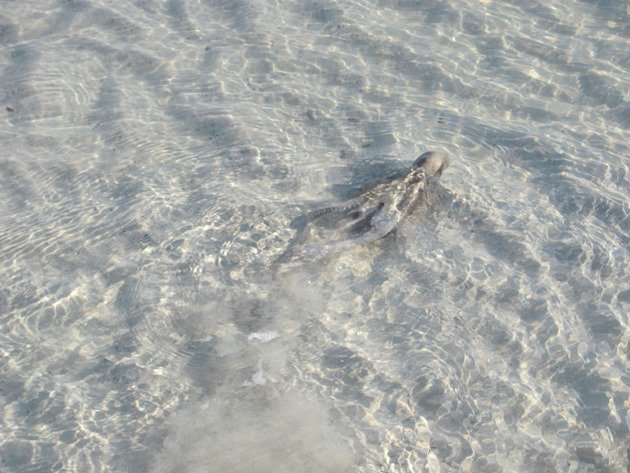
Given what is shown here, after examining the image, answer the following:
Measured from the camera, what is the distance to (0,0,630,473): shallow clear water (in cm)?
441

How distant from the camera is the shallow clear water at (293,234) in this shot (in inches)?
174

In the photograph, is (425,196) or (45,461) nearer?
(45,461)

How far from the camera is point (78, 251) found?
Answer: 18.4 ft

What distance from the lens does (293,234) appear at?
5.75 metres

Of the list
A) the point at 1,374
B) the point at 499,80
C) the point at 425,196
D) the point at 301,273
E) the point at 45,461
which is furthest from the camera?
the point at 499,80

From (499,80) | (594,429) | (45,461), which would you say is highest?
(499,80)

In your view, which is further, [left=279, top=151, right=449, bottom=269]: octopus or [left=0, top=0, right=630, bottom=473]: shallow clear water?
[left=279, top=151, right=449, bottom=269]: octopus

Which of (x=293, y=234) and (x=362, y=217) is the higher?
(x=362, y=217)

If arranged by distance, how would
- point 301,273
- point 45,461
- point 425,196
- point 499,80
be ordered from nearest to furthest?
point 45,461 < point 301,273 < point 425,196 < point 499,80

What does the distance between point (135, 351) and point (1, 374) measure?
3.15 feet

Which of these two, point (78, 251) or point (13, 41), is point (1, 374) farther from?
point (13, 41)

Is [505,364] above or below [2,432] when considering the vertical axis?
above

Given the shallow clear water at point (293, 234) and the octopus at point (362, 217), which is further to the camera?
the octopus at point (362, 217)

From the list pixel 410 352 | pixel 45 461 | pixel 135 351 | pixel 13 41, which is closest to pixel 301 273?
pixel 410 352
